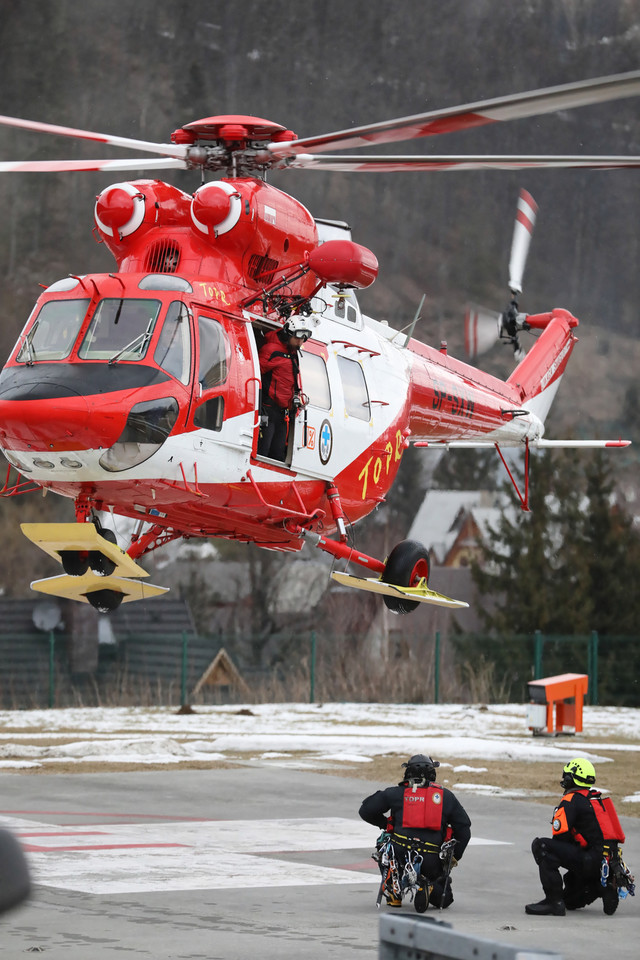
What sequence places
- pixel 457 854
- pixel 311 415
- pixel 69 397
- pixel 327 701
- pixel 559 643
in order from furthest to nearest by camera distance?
1. pixel 559 643
2. pixel 327 701
3. pixel 311 415
4. pixel 69 397
5. pixel 457 854

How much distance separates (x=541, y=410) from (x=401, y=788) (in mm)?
11775

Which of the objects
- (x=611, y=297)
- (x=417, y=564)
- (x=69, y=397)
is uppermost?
(x=611, y=297)

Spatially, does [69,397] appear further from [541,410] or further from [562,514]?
[562,514]

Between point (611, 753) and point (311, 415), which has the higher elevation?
point (311, 415)

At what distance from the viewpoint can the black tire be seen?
13.6 m

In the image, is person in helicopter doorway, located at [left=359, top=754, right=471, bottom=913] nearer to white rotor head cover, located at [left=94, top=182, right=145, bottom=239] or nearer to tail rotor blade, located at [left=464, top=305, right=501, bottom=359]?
white rotor head cover, located at [left=94, top=182, right=145, bottom=239]

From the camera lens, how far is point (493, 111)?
11.6 metres

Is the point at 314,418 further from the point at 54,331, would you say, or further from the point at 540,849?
the point at 540,849

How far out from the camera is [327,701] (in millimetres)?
36594

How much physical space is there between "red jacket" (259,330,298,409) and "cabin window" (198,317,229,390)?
0.72 meters

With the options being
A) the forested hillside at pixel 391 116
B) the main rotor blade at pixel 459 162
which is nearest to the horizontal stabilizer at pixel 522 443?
the main rotor blade at pixel 459 162

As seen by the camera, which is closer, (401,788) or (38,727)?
(401,788)

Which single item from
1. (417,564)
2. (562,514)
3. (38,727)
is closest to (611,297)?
(562,514)

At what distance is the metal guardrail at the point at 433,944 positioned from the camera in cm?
358
